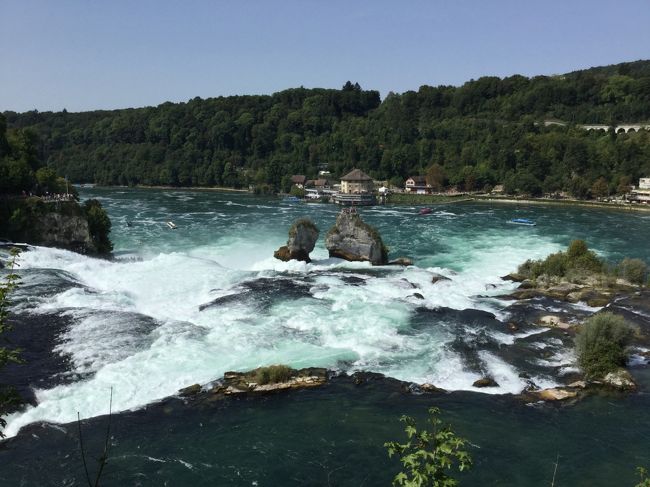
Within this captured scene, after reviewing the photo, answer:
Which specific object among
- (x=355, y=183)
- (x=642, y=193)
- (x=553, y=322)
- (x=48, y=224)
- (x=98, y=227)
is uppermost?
(x=355, y=183)

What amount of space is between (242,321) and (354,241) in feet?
54.6

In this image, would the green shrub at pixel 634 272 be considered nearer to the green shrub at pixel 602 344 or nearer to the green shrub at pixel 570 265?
the green shrub at pixel 570 265

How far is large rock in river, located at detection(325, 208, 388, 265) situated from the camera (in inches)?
1698

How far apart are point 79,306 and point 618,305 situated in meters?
31.9

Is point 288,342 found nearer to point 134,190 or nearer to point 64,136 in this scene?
point 134,190

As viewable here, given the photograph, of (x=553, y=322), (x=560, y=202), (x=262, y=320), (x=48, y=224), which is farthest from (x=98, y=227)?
(x=560, y=202)

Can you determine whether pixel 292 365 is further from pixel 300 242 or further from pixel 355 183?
pixel 355 183

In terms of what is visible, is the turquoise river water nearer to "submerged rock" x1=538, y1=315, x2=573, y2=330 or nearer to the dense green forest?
"submerged rock" x1=538, y1=315, x2=573, y2=330

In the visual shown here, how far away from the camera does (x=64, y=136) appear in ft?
514

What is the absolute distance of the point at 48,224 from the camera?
4494 cm

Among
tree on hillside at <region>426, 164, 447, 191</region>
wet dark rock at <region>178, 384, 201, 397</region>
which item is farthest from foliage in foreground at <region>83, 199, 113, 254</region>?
tree on hillside at <region>426, 164, 447, 191</region>

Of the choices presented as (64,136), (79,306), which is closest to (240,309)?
(79,306)

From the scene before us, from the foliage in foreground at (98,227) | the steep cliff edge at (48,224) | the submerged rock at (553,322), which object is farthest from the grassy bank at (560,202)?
the steep cliff edge at (48,224)

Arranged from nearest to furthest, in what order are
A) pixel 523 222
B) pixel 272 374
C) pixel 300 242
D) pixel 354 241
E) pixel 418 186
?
pixel 272 374, pixel 300 242, pixel 354 241, pixel 523 222, pixel 418 186
